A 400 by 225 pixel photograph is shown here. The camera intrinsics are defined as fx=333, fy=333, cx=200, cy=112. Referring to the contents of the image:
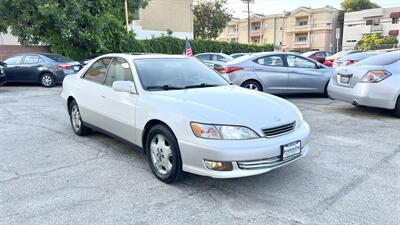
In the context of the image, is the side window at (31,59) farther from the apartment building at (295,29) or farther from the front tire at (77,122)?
the apartment building at (295,29)

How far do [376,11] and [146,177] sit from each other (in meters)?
58.2

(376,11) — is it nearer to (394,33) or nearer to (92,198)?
(394,33)

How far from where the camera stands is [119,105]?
14.4ft

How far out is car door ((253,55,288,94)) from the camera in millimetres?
9008

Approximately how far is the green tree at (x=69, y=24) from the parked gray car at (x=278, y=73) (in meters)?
9.37

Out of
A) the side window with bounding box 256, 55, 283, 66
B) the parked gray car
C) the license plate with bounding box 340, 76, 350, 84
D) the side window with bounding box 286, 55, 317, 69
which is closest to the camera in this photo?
the license plate with bounding box 340, 76, 350, 84

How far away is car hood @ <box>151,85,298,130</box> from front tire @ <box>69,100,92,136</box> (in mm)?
2183

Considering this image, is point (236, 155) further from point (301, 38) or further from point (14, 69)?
point (301, 38)

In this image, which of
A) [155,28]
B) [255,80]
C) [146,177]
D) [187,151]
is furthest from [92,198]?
[155,28]

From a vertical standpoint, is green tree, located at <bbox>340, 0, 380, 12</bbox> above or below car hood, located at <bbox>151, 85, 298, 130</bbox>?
above

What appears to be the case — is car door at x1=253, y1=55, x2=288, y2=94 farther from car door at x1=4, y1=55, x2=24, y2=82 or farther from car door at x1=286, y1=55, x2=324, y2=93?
car door at x1=4, y1=55, x2=24, y2=82

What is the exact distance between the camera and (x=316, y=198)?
3.42 metres

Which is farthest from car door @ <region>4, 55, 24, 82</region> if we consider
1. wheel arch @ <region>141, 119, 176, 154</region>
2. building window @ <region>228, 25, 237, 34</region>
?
building window @ <region>228, 25, 237, 34</region>

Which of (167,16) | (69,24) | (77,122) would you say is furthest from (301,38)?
(77,122)
